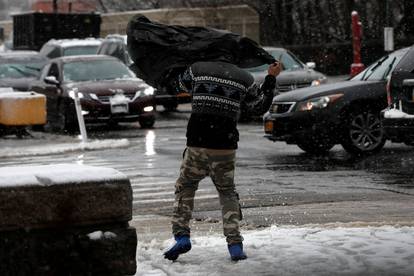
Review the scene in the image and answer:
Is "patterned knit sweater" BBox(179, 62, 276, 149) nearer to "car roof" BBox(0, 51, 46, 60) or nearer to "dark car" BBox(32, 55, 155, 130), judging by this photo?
"dark car" BBox(32, 55, 155, 130)

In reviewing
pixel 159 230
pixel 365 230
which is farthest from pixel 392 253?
pixel 159 230

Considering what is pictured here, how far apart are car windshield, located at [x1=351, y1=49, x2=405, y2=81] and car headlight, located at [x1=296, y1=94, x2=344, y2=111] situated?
2.78 ft

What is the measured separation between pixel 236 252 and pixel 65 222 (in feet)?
4.87

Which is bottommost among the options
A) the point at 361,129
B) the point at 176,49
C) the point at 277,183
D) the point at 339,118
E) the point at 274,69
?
the point at 277,183

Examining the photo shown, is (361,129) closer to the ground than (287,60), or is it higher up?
closer to the ground

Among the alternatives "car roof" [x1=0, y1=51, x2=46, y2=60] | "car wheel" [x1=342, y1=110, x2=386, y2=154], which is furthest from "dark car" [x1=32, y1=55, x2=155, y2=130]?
"car wheel" [x1=342, y1=110, x2=386, y2=154]

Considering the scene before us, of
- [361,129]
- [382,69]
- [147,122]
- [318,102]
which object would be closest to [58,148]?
[318,102]

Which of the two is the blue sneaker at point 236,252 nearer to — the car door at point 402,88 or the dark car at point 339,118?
the car door at point 402,88

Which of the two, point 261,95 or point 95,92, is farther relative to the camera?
point 95,92

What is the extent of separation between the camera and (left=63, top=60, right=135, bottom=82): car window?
23.4 m

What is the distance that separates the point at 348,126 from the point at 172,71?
847cm

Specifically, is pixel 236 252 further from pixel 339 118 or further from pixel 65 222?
pixel 339 118

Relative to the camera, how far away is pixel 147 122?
22969 mm

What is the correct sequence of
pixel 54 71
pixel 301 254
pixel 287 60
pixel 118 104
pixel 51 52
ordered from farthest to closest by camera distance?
pixel 51 52
pixel 287 60
pixel 54 71
pixel 118 104
pixel 301 254
